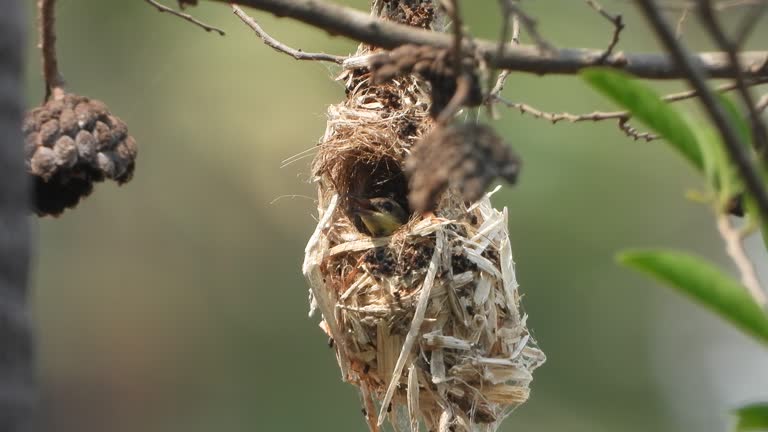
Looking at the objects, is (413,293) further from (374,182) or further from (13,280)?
(13,280)

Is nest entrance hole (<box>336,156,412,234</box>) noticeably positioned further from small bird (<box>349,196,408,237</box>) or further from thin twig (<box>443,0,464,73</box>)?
thin twig (<box>443,0,464,73</box>)

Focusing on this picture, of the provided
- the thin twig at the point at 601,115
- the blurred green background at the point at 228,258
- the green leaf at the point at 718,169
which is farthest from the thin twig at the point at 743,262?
the blurred green background at the point at 228,258

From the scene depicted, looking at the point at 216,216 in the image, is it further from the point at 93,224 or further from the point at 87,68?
the point at 87,68

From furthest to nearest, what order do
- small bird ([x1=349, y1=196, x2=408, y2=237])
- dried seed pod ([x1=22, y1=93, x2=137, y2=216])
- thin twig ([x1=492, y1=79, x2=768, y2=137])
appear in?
small bird ([x1=349, y1=196, x2=408, y2=237]) → thin twig ([x1=492, y1=79, x2=768, y2=137]) → dried seed pod ([x1=22, y1=93, x2=137, y2=216])

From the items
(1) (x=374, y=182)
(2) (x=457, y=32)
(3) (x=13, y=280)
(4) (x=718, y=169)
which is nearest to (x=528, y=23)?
(2) (x=457, y=32)

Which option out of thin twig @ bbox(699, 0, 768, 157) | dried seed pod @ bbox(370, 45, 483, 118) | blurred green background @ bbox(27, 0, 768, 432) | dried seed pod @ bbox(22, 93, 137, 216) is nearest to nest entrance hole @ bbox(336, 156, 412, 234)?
dried seed pod @ bbox(22, 93, 137, 216)

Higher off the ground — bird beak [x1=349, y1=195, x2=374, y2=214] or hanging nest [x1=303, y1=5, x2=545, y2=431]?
bird beak [x1=349, y1=195, x2=374, y2=214]

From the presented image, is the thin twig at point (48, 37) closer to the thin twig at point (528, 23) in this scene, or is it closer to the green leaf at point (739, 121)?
the thin twig at point (528, 23)
